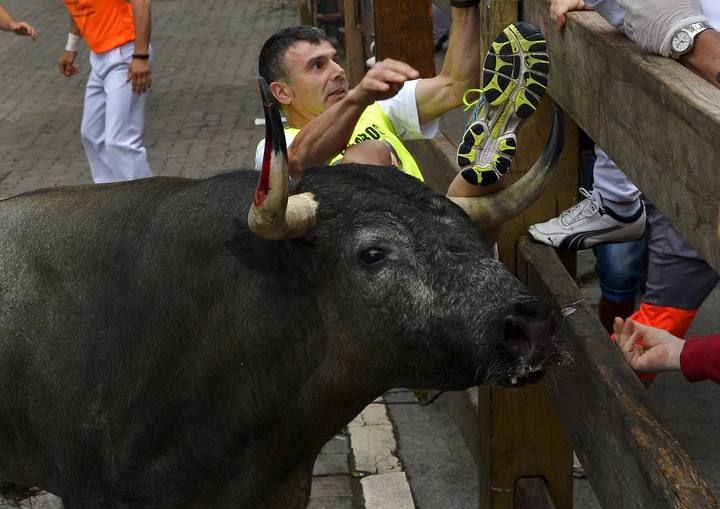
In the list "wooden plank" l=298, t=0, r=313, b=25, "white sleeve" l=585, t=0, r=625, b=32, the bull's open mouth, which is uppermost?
"white sleeve" l=585, t=0, r=625, b=32

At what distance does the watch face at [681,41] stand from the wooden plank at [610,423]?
2.61 ft

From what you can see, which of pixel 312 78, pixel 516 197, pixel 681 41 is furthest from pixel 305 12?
pixel 681 41

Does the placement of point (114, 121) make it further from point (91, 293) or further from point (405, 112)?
point (91, 293)

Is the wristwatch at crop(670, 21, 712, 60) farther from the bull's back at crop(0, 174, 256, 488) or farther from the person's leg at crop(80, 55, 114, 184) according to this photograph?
the person's leg at crop(80, 55, 114, 184)

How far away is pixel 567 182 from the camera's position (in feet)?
14.5

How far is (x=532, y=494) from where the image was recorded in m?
4.52

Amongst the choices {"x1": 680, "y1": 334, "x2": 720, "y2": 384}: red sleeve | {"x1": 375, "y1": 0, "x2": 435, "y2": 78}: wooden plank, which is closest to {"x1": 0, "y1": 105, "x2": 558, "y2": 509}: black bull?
{"x1": 680, "y1": 334, "x2": 720, "y2": 384}: red sleeve

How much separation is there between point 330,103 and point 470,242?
4.79 feet

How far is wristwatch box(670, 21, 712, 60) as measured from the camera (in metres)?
3.00

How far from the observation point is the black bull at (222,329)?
340cm

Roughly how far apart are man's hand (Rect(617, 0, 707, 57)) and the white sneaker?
1.25m

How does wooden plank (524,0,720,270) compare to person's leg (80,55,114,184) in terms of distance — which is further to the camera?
person's leg (80,55,114,184)

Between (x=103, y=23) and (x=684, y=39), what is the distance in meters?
6.78

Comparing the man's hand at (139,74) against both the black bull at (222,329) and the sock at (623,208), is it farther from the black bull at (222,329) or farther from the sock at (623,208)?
the sock at (623,208)
